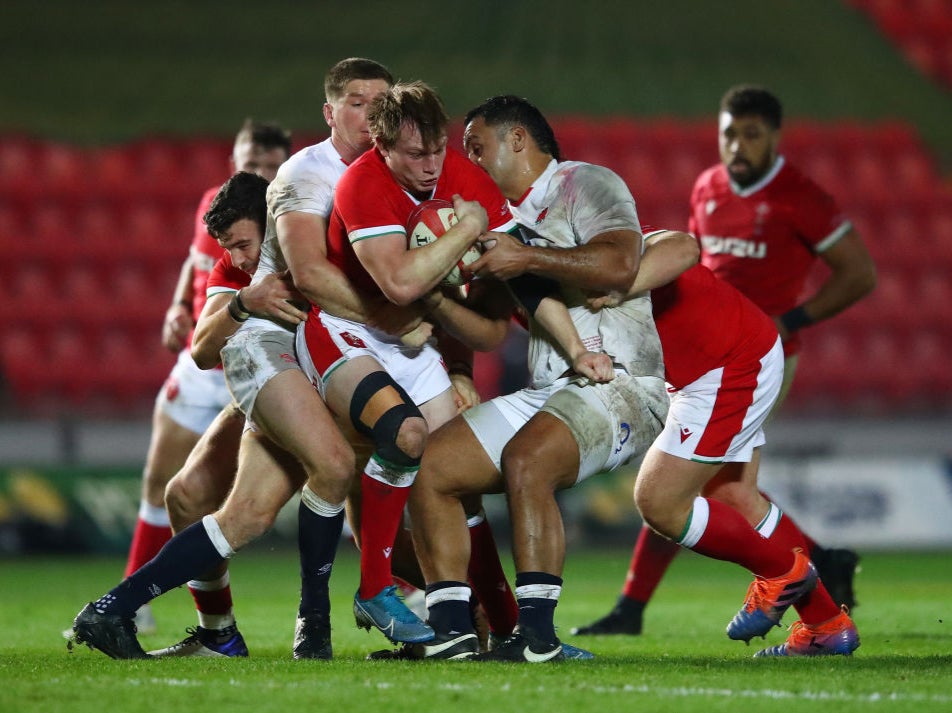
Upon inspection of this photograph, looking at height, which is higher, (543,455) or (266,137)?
(266,137)

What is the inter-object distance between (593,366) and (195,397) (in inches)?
99.3

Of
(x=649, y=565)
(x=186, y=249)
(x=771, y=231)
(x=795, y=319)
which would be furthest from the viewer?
(x=186, y=249)

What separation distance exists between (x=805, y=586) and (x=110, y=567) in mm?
6748

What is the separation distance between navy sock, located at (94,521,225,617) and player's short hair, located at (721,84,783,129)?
374 centimetres

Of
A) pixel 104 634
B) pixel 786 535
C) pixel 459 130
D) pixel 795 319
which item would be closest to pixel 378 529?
pixel 104 634

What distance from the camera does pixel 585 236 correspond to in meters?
4.90

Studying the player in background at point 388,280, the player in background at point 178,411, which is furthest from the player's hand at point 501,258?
the player in background at point 178,411

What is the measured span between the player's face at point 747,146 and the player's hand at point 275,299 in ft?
9.62

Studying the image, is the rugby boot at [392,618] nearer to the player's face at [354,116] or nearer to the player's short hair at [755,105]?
the player's face at [354,116]

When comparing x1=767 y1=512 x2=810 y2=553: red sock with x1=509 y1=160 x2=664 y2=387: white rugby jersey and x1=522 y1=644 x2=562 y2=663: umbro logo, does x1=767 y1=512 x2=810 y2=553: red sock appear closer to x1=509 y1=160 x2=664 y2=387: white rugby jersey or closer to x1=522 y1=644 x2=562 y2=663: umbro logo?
x1=509 y1=160 x2=664 y2=387: white rugby jersey

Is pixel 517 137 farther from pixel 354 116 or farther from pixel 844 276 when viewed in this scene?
pixel 844 276

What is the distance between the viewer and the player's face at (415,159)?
15.3 ft

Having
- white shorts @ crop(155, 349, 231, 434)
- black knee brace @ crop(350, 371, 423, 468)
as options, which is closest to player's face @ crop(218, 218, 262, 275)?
black knee brace @ crop(350, 371, 423, 468)

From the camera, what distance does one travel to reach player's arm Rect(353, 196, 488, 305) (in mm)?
4539
